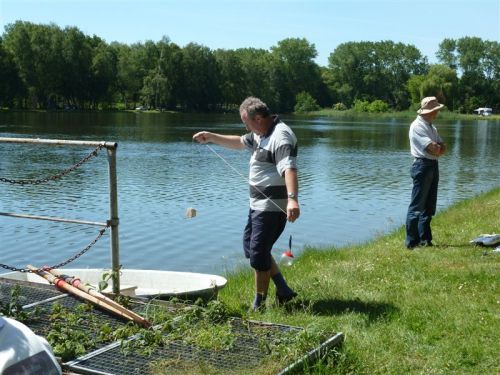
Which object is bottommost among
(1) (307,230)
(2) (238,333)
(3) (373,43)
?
(1) (307,230)

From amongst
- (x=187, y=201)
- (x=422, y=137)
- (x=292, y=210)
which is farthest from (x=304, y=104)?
(x=292, y=210)

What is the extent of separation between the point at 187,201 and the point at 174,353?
13.9m

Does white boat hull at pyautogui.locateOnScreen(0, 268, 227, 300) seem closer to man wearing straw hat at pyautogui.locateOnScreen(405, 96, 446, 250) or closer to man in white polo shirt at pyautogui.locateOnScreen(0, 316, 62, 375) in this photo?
man wearing straw hat at pyautogui.locateOnScreen(405, 96, 446, 250)

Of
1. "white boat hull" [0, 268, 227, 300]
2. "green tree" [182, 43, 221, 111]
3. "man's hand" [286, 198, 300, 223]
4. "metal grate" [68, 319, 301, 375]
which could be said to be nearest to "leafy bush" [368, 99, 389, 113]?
"green tree" [182, 43, 221, 111]

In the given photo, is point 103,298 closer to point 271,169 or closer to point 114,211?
point 114,211

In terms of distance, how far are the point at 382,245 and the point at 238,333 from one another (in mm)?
5754

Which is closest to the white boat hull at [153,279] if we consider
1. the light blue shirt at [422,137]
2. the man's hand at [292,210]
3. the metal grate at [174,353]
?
the metal grate at [174,353]

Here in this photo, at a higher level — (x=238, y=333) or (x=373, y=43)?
(x=373, y=43)

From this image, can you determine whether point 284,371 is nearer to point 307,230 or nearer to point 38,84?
point 307,230

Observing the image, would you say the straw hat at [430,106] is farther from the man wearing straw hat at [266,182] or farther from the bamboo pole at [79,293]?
the bamboo pole at [79,293]

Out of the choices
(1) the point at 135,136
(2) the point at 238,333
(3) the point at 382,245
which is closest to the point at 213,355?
(2) the point at 238,333

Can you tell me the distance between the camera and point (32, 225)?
14961 mm

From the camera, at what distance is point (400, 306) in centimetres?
653

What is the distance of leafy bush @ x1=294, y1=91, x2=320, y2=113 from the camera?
430ft
